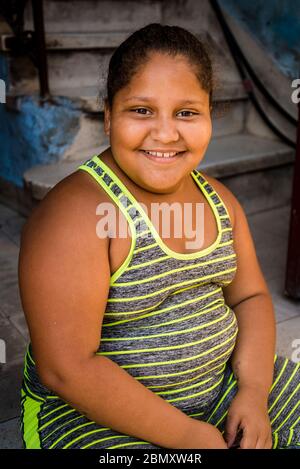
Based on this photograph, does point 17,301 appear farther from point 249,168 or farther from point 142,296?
point 249,168

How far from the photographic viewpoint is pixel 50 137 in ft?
10.5

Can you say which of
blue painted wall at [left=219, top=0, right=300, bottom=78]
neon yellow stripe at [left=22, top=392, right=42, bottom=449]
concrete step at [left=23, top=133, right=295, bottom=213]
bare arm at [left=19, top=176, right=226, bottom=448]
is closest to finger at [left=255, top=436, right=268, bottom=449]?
bare arm at [left=19, top=176, right=226, bottom=448]

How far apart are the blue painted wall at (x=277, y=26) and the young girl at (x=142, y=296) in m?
2.58

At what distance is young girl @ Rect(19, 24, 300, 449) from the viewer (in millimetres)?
1082

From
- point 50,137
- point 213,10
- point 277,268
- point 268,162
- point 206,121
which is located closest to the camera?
point 206,121

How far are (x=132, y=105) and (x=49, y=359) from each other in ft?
1.69

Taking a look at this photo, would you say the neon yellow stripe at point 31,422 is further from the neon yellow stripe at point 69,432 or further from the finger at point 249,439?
the finger at point 249,439

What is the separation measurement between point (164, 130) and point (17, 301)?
1.62m

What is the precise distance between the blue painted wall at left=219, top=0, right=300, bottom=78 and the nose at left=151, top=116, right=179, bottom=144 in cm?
272

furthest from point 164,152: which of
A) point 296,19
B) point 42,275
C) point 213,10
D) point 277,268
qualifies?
point 213,10

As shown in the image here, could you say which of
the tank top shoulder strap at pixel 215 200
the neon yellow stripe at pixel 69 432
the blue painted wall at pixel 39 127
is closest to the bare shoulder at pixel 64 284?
the neon yellow stripe at pixel 69 432

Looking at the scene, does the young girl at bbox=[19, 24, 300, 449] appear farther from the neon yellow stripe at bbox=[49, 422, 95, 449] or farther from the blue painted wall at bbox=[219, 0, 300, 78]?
the blue painted wall at bbox=[219, 0, 300, 78]

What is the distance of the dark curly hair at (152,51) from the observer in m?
1.11
